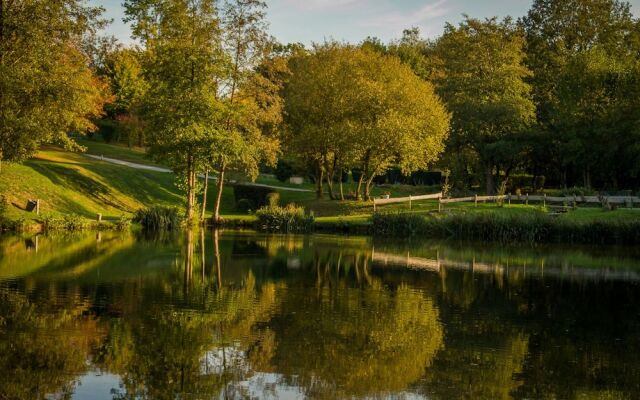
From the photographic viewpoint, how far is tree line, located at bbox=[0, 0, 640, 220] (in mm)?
39938

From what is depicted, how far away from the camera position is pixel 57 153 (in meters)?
62.0

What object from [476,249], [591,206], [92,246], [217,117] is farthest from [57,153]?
[591,206]

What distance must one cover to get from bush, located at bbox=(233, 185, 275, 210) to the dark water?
2816cm

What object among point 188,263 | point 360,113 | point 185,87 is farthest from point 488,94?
point 188,263

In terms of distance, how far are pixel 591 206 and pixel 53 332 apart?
157 feet

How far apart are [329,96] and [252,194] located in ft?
33.0

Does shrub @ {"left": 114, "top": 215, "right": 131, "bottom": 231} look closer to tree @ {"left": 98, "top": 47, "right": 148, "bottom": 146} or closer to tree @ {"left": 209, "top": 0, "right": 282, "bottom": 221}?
tree @ {"left": 209, "top": 0, "right": 282, "bottom": 221}

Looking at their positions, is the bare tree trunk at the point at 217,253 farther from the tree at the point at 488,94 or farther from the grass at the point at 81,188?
the tree at the point at 488,94

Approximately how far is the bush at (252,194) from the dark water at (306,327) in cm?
2816

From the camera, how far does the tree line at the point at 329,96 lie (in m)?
39.9

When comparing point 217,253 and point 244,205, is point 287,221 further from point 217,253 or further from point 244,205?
point 217,253

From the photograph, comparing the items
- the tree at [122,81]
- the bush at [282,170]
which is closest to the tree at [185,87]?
the tree at [122,81]

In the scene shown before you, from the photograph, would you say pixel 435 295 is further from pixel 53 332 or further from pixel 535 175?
pixel 535 175

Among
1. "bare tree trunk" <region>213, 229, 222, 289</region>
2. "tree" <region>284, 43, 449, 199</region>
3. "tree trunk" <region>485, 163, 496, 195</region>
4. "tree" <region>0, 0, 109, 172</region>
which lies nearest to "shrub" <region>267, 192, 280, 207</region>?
"tree" <region>284, 43, 449, 199</region>
